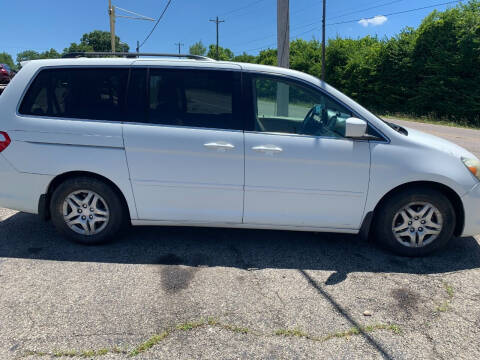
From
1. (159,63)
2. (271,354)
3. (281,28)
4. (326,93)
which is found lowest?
(271,354)

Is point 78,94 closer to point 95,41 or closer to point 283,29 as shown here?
point 283,29

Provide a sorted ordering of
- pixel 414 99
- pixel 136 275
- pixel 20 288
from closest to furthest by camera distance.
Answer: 1. pixel 20 288
2. pixel 136 275
3. pixel 414 99

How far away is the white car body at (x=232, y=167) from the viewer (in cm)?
362

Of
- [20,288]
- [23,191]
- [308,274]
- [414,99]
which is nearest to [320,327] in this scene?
[308,274]

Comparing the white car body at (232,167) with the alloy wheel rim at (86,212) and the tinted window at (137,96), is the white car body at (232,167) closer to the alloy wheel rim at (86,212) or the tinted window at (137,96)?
the tinted window at (137,96)

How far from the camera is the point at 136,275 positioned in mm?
3395

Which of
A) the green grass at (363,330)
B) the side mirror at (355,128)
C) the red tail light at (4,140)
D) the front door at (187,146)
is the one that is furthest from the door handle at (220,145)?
the red tail light at (4,140)

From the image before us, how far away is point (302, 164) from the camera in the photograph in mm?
3625

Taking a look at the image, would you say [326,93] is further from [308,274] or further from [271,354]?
[271,354]

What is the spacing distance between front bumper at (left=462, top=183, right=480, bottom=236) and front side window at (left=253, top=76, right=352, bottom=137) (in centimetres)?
132

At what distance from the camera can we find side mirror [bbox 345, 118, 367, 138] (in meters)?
3.49

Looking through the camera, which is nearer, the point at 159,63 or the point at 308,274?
the point at 308,274

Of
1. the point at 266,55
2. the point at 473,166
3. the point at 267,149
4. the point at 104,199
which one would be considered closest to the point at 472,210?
the point at 473,166

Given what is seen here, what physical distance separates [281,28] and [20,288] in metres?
7.46
